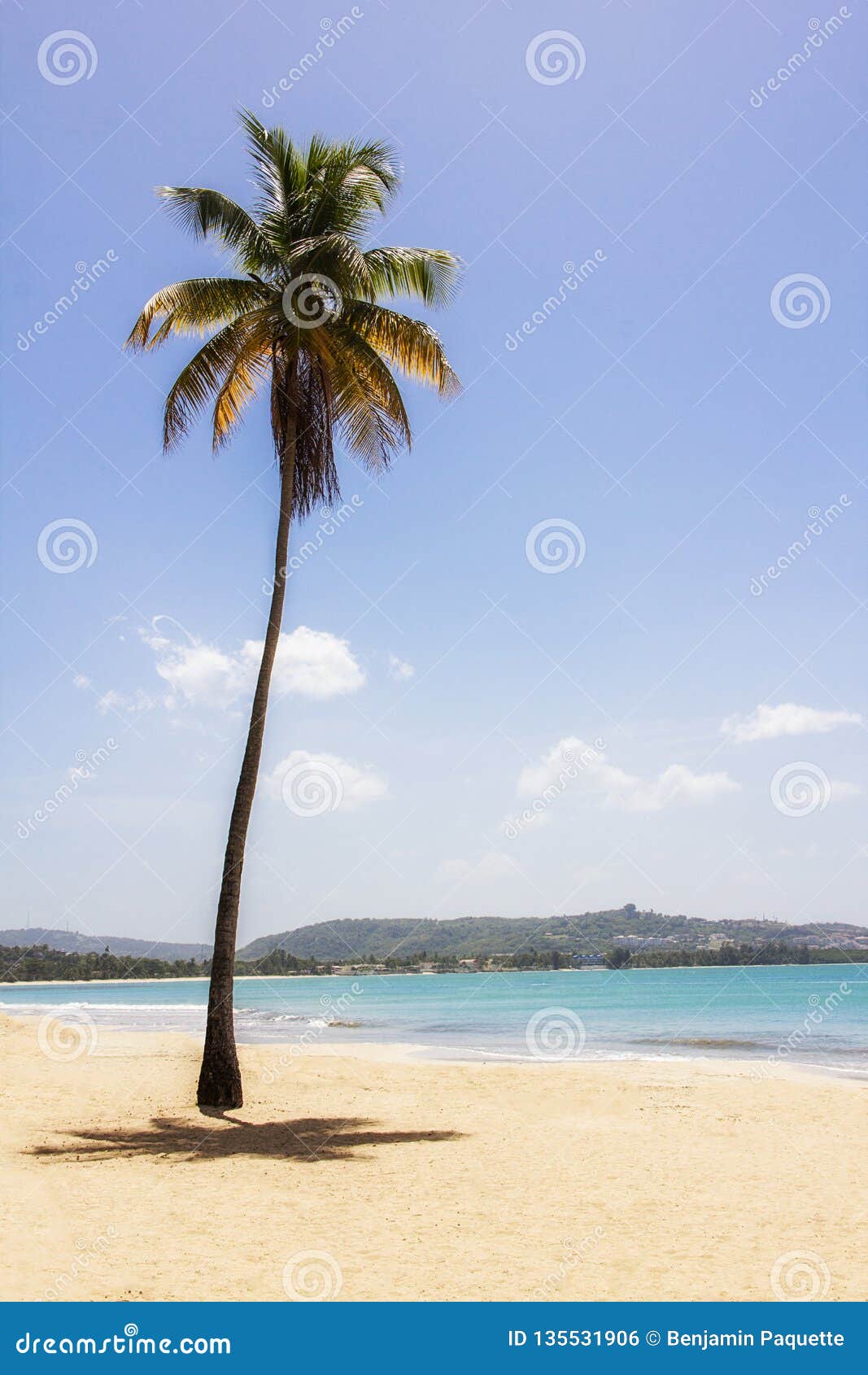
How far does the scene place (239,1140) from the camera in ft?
34.0

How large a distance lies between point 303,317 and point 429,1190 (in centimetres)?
1060

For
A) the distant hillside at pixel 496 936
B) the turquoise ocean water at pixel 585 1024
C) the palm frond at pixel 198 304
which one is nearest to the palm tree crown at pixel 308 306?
the palm frond at pixel 198 304

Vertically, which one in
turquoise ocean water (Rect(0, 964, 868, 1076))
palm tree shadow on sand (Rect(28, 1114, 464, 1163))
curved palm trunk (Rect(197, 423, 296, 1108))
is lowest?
turquoise ocean water (Rect(0, 964, 868, 1076))

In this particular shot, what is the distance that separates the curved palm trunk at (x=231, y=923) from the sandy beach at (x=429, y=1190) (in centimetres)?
42

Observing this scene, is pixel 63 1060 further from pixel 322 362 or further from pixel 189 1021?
pixel 189 1021

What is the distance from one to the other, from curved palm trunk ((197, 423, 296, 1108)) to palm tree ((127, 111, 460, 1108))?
0.03m

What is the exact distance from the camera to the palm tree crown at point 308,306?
12.9 meters

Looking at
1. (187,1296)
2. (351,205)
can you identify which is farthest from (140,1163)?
(351,205)

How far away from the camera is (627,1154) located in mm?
9961

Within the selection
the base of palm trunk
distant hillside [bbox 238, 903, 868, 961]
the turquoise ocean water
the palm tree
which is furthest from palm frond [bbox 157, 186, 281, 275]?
distant hillside [bbox 238, 903, 868, 961]

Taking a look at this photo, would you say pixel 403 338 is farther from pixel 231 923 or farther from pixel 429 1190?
pixel 429 1190

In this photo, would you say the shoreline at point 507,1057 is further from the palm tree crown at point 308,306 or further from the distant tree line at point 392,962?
the distant tree line at point 392,962

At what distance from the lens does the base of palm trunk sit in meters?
12.0

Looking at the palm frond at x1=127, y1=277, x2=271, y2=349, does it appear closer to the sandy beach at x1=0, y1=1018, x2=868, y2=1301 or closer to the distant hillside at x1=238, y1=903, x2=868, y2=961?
the sandy beach at x1=0, y1=1018, x2=868, y2=1301
